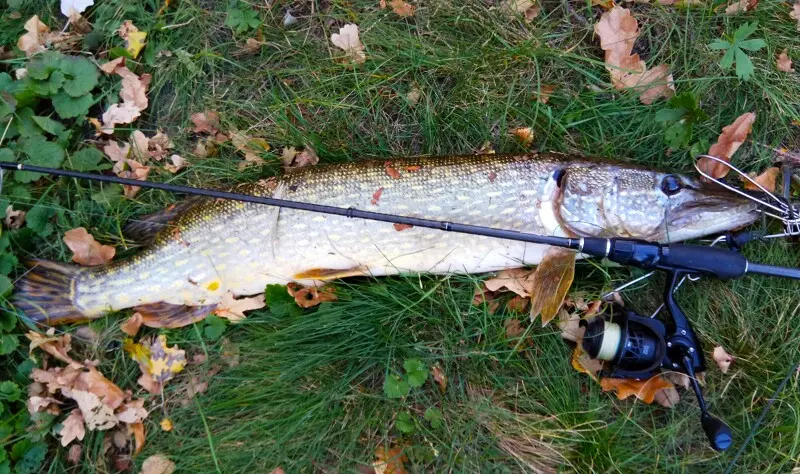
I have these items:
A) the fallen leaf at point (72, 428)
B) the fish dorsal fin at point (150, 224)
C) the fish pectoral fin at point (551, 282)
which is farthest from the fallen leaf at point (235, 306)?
the fish pectoral fin at point (551, 282)

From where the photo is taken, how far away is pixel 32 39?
242 cm

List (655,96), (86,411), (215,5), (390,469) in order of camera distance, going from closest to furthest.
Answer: (390,469)
(86,411)
(655,96)
(215,5)

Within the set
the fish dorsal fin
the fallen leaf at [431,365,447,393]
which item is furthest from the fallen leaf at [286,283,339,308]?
the fish dorsal fin

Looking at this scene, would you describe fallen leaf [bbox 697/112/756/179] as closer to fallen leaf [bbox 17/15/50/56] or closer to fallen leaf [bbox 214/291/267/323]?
fallen leaf [bbox 214/291/267/323]

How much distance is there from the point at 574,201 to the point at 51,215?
2.29 m

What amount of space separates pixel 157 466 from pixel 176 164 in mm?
1296

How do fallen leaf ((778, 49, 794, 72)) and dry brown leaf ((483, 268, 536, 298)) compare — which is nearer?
dry brown leaf ((483, 268, 536, 298))

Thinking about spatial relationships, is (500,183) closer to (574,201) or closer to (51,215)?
(574,201)

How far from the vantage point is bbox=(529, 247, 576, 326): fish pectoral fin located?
1934mm

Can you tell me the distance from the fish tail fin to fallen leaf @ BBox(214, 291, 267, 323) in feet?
1.89

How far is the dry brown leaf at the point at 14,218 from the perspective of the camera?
89.7 inches

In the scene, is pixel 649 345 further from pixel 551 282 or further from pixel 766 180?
pixel 766 180

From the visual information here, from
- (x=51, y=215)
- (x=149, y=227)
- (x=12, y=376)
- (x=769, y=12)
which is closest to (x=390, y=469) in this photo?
(x=149, y=227)

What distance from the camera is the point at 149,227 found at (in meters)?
2.29
